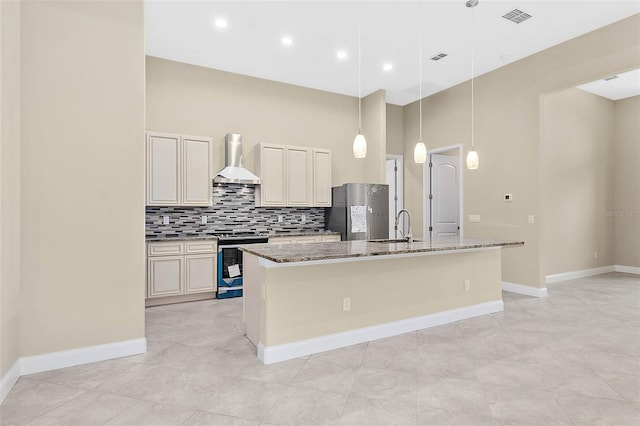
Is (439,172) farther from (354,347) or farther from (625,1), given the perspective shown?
(354,347)

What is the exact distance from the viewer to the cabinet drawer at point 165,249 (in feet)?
14.6

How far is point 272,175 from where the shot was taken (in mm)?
5492

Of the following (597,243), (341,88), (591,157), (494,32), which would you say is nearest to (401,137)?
(341,88)

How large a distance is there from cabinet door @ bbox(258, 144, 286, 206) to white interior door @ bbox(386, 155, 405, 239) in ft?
8.82

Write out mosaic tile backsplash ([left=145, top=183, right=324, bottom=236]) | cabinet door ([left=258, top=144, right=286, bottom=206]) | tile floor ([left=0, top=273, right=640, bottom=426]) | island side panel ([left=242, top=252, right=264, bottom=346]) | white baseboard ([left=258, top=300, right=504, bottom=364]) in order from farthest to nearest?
cabinet door ([left=258, top=144, right=286, bottom=206]), mosaic tile backsplash ([left=145, top=183, right=324, bottom=236]), island side panel ([left=242, top=252, right=264, bottom=346]), white baseboard ([left=258, top=300, right=504, bottom=364]), tile floor ([left=0, top=273, right=640, bottom=426])

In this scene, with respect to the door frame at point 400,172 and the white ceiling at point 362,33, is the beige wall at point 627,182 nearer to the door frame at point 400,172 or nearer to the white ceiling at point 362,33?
the white ceiling at point 362,33

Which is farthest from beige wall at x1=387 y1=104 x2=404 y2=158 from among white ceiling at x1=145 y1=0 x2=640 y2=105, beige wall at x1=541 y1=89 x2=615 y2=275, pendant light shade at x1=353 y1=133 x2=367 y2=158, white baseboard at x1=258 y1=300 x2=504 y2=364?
pendant light shade at x1=353 y1=133 x2=367 y2=158

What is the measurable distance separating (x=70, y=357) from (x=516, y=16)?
554 centimetres

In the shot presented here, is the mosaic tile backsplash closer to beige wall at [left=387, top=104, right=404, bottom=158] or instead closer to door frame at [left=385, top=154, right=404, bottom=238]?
door frame at [left=385, top=154, right=404, bottom=238]

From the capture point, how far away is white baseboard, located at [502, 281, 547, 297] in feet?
16.0

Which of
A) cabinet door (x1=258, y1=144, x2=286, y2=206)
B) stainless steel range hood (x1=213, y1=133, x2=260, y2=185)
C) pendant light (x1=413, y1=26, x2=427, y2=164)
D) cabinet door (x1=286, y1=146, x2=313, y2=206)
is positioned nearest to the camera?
pendant light (x1=413, y1=26, x2=427, y2=164)

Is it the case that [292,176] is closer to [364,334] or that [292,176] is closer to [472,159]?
[472,159]

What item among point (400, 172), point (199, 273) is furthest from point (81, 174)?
point (400, 172)

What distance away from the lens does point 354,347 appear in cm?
307
